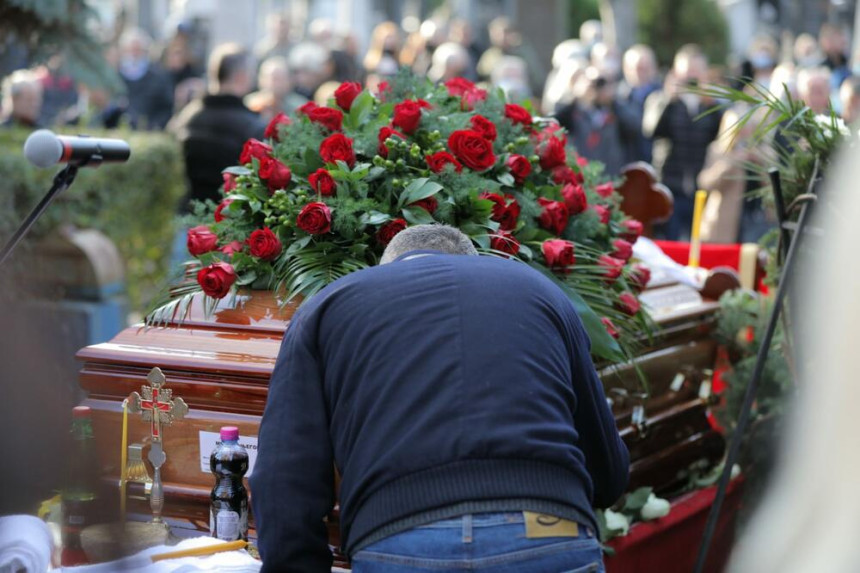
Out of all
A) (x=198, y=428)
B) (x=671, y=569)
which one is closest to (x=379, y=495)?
(x=198, y=428)

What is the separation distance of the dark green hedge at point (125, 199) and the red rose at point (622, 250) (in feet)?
10.4

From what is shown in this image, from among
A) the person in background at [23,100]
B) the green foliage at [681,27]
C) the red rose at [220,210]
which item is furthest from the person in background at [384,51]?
the green foliage at [681,27]

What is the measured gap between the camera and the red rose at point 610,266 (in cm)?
356

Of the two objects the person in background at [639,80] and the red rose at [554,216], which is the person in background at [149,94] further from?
the red rose at [554,216]

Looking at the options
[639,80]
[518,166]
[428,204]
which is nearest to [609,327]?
[518,166]

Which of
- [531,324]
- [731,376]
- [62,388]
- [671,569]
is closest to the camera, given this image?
[62,388]

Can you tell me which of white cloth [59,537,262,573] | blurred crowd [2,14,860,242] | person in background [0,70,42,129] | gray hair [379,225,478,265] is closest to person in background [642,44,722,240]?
blurred crowd [2,14,860,242]

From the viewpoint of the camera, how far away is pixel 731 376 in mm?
4707

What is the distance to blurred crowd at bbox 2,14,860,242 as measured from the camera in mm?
6652

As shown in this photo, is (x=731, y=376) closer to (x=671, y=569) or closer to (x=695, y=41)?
(x=671, y=569)

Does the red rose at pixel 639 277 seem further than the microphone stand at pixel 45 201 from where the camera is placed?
Yes

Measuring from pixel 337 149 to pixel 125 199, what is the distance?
4116mm

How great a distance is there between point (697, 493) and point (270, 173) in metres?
2.19

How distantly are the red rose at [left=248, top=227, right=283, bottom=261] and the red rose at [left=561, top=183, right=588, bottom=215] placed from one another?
0.97m
